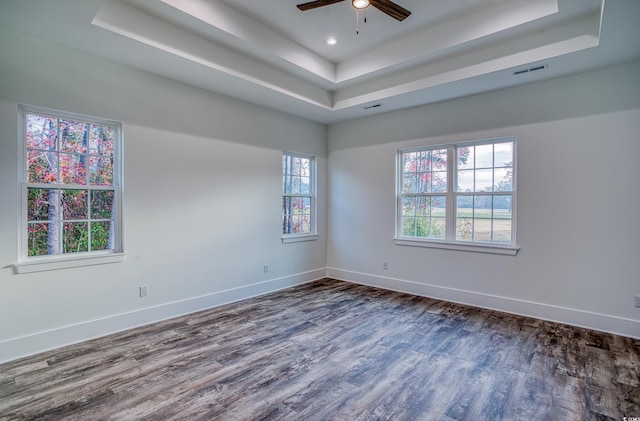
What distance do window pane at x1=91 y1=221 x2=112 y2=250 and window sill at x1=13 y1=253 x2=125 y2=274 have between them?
0.14m

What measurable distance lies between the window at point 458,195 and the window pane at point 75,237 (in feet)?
→ 13.5

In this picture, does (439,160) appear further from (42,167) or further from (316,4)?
(42,167)

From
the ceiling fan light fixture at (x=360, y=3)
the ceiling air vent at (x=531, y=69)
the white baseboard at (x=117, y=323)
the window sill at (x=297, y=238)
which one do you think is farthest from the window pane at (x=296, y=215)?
the ceiling air vent at (x=531, y=69)

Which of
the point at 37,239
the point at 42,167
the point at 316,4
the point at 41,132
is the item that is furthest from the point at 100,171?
the point at 316,4

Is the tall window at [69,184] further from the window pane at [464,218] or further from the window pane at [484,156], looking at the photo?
the window pane at [484,156]

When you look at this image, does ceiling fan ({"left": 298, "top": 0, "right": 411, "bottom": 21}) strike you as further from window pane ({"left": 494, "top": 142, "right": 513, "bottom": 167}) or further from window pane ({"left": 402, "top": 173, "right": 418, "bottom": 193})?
window pane ({"left": 402, "top": 173, "right": 418, "bottom": 193})

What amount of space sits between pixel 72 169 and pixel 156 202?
0.84 metres

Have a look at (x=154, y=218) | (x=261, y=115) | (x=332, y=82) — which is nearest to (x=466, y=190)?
(x=332, y=82)

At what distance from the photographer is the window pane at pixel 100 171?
3.35 meters

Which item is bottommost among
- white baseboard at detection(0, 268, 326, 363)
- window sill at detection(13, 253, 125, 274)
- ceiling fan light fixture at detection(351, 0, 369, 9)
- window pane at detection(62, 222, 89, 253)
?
white baseboard at detection(0, 268, 326, 363)

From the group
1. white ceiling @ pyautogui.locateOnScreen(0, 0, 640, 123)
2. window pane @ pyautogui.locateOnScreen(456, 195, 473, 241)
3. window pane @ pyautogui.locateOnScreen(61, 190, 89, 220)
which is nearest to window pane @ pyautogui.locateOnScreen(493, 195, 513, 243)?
window pane @ pyautogui.locateOnScreen(456, 195, 473, 241)

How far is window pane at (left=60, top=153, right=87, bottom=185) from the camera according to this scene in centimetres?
316

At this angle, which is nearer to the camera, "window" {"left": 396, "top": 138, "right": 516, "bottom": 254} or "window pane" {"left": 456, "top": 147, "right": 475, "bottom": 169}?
"window" {"left": 396, "top": 138, "right": 516, "bottom": 254}

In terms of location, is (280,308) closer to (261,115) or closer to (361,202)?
(361,202)
